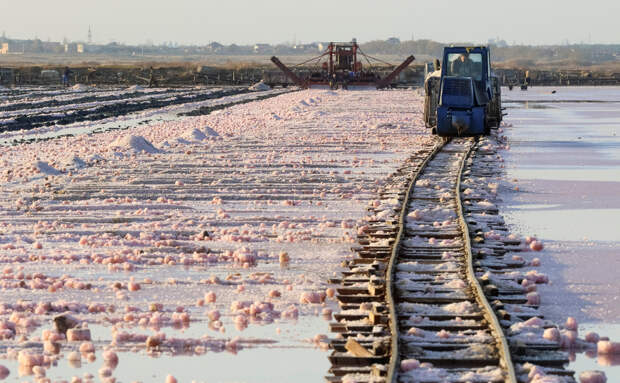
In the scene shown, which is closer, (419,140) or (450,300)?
(450,300)

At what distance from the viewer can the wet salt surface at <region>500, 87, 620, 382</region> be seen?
1135 cm

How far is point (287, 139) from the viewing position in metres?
38.4

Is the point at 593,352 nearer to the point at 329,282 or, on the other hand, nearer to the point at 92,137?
the point at 329,282

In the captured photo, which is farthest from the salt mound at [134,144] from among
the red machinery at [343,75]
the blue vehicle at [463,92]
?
the red machinery at [343,75]

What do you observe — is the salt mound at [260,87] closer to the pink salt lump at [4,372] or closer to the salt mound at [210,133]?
the salt mound at [210,133]

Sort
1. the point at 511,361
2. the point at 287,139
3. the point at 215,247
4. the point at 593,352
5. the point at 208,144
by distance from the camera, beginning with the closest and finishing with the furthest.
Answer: the point at 511,361 < the point at 593,352 < the point at 215,247 < the point at 208,144 < the point at 287,139

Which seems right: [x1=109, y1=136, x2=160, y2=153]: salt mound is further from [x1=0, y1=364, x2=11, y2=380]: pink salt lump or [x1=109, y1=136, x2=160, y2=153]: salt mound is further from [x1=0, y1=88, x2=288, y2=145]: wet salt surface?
[x1=0, y1=364, x2=11, y2=380]: pink salt lump

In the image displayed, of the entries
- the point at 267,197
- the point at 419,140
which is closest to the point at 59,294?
the point at 267,197

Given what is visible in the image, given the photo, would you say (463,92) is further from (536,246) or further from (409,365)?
(409,365)

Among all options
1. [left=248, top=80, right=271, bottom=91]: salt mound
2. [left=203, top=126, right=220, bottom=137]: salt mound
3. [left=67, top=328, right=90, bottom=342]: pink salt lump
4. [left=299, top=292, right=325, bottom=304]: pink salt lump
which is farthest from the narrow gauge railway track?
[left=248, top=80, right=271, bottom=91]: salt mound

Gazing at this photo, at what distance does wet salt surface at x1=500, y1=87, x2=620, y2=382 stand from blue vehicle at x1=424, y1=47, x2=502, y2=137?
152 cm

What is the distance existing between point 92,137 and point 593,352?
31.2m

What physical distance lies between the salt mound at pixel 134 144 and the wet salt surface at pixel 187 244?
0.10 meters

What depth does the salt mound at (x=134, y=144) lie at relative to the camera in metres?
32.6
